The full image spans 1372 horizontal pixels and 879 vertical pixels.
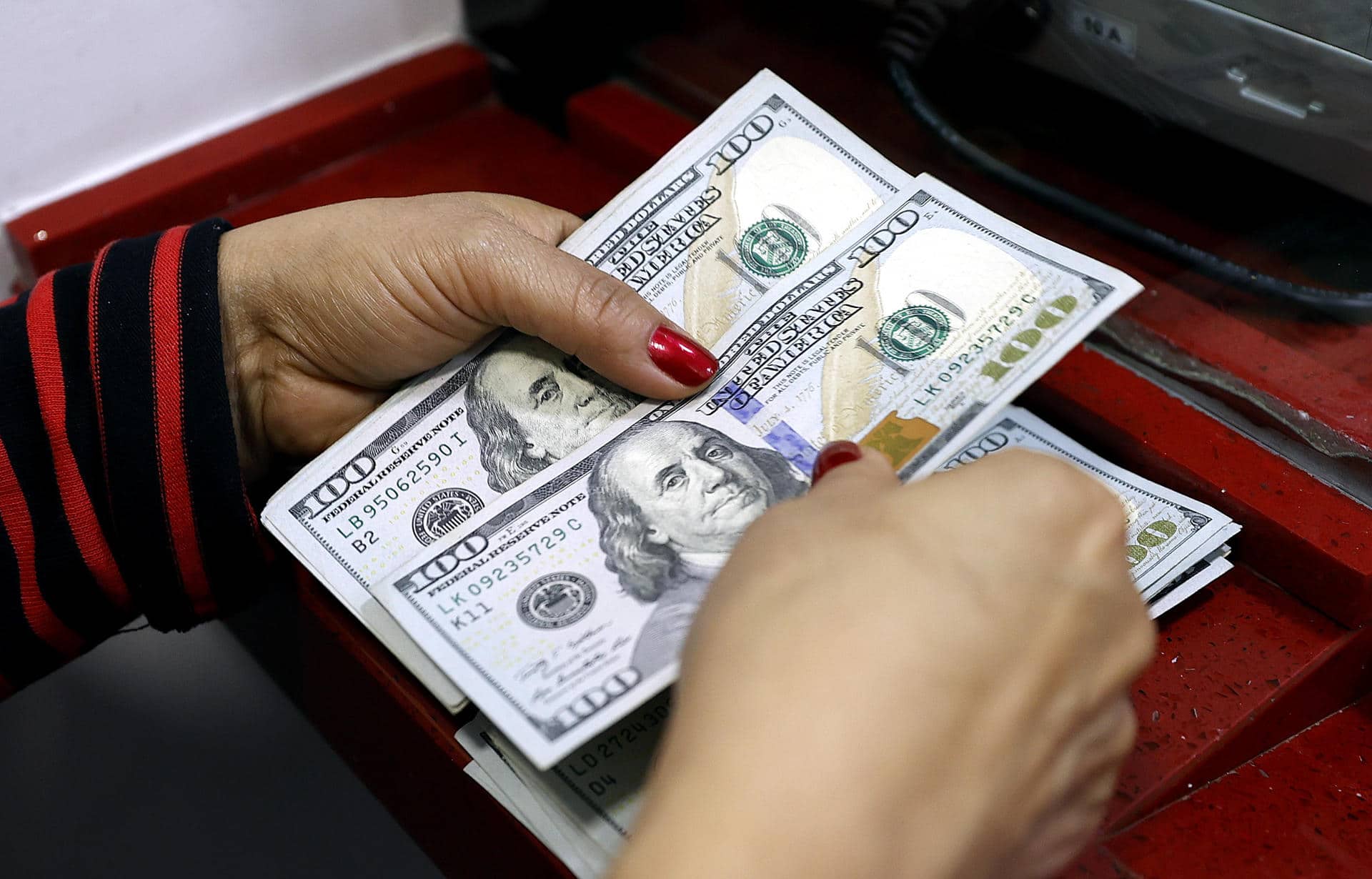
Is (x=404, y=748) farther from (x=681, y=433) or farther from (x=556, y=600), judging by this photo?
(x=681, y=433)

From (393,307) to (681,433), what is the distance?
0.23 meters

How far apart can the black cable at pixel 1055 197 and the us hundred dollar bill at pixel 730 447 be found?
0.22 metres

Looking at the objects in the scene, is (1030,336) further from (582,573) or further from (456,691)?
(456,691)

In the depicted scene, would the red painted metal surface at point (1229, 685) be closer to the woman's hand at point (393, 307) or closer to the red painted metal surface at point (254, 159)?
the woman's hand at point (393, 307)

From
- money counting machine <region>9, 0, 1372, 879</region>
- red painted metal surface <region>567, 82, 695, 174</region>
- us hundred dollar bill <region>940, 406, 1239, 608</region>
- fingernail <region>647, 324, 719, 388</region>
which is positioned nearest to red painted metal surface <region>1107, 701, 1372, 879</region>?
money counting machine <region>9, 0, 1372, 879</region>

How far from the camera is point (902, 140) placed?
1.05 m

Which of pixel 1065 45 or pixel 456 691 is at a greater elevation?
pixel 1065 45

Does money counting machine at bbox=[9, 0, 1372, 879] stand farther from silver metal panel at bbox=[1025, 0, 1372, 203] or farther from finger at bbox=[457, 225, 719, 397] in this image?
finger at bbox=[457, 225, 719, 397]

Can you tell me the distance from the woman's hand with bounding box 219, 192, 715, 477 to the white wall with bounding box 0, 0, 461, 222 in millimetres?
410

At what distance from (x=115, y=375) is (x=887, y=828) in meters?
0.59

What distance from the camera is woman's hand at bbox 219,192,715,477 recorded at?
0.74 meters

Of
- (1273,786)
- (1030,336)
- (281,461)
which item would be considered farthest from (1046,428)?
(281,461)

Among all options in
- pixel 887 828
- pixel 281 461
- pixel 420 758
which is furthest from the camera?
pixel 281 461

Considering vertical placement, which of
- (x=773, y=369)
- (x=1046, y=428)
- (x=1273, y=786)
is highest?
(x=773, y=369)
